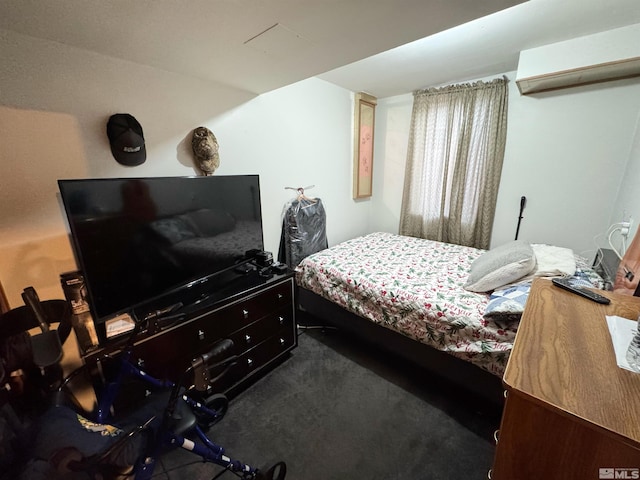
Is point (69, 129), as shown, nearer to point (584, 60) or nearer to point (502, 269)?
point (502, 269)

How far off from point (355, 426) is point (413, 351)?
0.64 metres

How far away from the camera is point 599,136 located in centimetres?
228

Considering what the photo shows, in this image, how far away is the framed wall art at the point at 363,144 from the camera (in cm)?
324

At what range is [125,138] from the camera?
1443mm

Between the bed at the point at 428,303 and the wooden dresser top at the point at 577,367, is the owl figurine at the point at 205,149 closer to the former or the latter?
the bed at the point at 428,303

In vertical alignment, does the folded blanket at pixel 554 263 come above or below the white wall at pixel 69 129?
below

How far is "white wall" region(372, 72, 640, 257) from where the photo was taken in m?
2.19

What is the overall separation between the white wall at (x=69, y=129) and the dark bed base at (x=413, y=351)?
1408mm

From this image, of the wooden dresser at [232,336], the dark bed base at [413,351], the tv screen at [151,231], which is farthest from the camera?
the dark bed base at [413,351]

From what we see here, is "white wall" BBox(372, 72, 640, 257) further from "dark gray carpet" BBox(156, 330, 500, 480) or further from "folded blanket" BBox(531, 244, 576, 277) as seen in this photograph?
"dark gray carpet" BBox(156, 330, 500, 480)

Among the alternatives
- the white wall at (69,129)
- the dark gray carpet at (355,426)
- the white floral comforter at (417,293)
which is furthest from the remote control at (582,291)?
the white wall at (69,129)

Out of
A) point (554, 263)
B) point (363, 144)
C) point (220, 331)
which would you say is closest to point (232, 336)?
point (220, 331)

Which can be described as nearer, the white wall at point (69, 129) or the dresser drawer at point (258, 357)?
the white wall at point (69, 129)

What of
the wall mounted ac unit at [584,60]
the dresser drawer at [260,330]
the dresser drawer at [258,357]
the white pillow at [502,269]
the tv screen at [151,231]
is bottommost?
the dresser drawer at [258,357]
